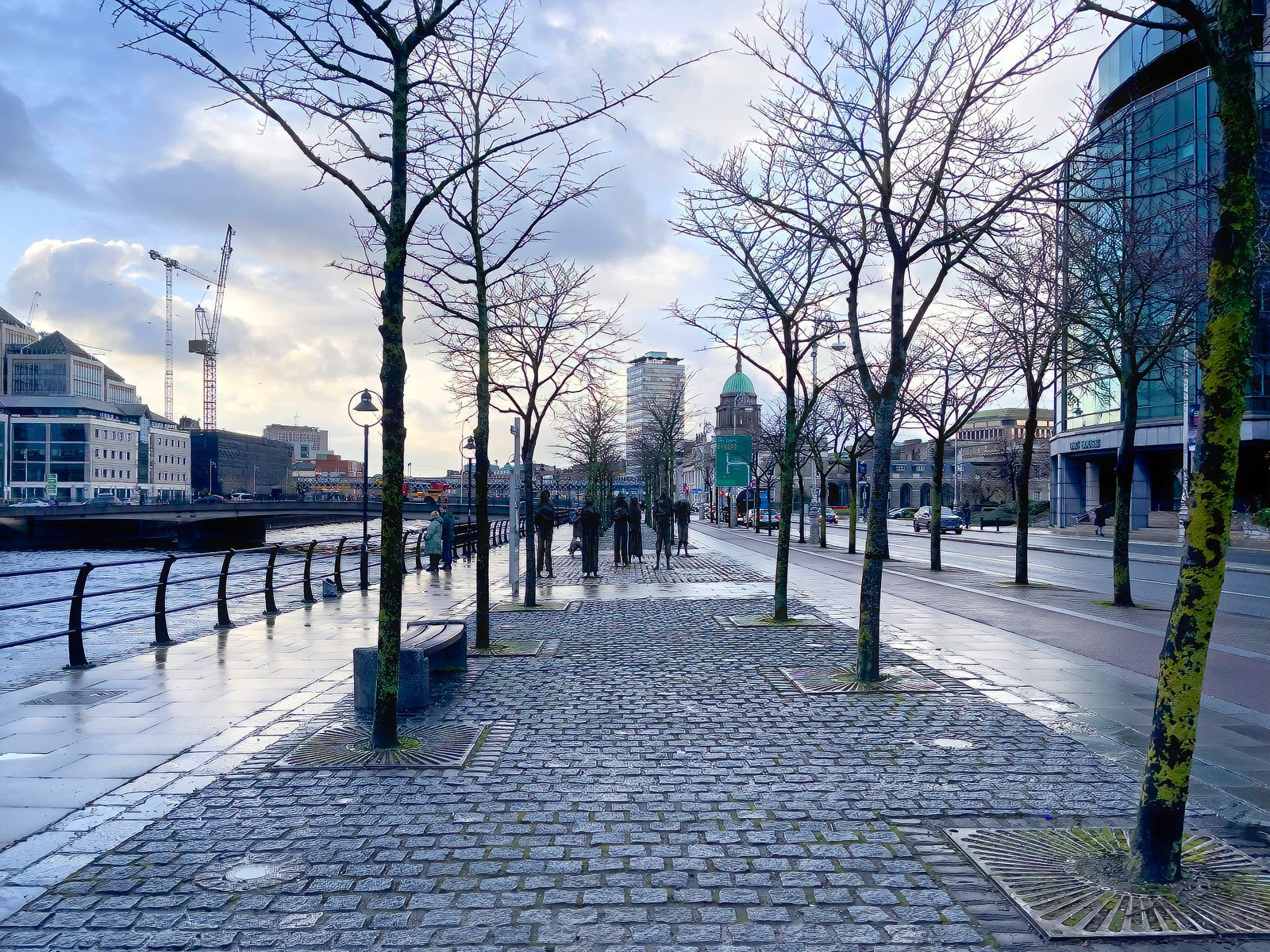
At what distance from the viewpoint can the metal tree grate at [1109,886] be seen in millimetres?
3775

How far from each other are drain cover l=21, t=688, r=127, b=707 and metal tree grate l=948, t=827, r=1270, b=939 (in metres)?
7.44

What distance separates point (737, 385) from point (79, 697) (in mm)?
89119

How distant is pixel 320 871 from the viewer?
4363mm

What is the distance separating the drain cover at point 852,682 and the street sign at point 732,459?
1191 inches

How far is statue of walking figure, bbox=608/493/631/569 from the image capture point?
26.9 m

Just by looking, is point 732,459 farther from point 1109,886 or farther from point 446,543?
point 1109,886

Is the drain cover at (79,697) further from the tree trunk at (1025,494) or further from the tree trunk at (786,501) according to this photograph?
the tree trunk at (1025,494)

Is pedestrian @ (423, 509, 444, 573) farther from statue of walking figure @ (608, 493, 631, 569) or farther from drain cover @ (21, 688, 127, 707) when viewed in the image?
drain cover @ (21, 688, 127, 707)

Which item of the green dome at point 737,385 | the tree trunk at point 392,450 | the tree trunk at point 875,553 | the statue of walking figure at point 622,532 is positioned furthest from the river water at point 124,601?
the green dome at point 737,385

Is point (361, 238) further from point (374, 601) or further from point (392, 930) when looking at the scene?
point (374, 601)

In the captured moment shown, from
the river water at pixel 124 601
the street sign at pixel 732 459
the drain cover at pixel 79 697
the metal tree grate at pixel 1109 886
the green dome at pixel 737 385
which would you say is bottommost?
the river water at pixel 124 601

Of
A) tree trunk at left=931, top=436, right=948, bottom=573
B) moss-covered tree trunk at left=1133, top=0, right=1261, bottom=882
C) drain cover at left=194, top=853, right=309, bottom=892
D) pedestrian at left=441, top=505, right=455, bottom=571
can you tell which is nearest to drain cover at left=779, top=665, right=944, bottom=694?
moss-covered tree trunk at left=1133, top=0, right=1261, bottom=882

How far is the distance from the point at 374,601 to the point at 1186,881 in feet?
50.7

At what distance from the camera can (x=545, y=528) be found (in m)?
21.7
